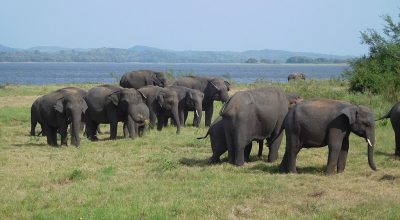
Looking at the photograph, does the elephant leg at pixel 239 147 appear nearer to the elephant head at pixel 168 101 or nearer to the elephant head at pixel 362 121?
the elephant head at pixel 362 121

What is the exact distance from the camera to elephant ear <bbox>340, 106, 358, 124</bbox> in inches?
601

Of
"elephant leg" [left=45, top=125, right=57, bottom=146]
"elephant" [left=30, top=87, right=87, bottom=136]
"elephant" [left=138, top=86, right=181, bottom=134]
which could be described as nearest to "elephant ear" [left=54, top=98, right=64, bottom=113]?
"elephant" [left=30, top=87, right=87, bottom=136]

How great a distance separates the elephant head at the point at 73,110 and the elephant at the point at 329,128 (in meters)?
7.84

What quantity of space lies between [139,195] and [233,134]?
4.54 metres

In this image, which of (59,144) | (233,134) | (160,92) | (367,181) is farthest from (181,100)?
(367,181)

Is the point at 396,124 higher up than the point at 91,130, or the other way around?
the point at 396,124

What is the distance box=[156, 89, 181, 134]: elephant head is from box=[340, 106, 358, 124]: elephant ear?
11804 millimetres

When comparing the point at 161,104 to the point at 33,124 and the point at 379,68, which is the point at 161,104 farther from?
the point at 379,68

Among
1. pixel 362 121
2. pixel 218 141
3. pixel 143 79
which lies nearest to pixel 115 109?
pixel 218 141

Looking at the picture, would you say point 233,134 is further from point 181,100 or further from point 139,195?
point 181,100

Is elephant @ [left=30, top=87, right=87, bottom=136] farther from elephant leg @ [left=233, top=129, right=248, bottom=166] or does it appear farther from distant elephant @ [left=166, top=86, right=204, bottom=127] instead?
elephant leg @ [left=233, top=129, right=248, bottom=166]

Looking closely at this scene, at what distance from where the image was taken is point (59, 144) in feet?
73.6

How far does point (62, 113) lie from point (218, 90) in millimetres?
11326

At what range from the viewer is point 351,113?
1532 centimetres
